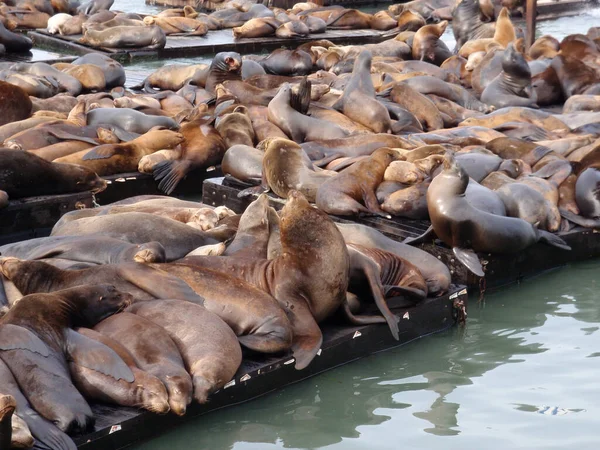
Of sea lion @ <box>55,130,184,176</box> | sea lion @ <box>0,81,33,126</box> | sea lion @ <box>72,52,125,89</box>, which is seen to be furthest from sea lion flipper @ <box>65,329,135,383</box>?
sea lion @ <box>72,52,125,89</box>

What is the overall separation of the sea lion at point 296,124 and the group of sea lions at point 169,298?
240 cm

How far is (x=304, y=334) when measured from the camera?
4.51 m

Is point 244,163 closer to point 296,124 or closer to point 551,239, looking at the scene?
point 296,124

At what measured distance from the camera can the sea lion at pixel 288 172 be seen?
21.5ft

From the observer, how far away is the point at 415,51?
1288cm

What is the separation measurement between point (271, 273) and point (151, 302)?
0.67 m

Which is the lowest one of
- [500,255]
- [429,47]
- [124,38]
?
[500,255]

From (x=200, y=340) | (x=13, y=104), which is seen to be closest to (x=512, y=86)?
(x=13, y=104)

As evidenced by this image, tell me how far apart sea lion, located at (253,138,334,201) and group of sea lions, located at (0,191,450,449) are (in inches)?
38.4

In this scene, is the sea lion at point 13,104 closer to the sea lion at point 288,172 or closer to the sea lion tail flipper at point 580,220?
the sea lion at point 288,172

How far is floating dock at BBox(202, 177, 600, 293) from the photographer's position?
579 cm

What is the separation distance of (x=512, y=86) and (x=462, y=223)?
488cm

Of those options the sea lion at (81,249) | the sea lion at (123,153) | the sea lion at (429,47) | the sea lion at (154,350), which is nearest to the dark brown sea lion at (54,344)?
the sea lion at (154,350)

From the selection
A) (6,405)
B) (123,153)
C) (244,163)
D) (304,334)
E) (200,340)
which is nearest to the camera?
(6,405)
